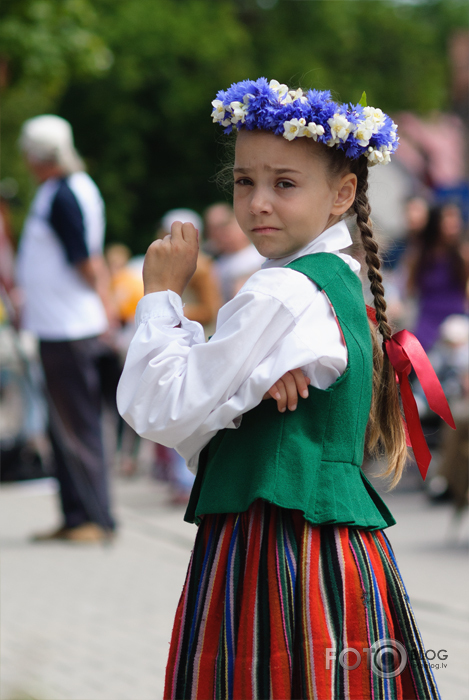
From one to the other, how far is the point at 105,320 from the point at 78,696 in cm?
283

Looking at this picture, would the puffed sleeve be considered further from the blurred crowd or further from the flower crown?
the blurred crowd

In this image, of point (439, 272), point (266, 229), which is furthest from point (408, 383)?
point (439, 272)

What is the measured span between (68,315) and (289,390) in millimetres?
3793

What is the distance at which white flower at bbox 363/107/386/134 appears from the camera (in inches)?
83.0

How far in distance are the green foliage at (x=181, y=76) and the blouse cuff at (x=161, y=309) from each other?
23.5 metres

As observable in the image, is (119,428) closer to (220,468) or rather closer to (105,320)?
(105,320)

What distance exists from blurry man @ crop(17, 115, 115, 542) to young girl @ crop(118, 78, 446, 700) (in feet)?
11.4

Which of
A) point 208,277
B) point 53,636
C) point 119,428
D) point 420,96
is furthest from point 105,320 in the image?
point 420,96

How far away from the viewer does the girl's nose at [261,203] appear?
2.02 metres

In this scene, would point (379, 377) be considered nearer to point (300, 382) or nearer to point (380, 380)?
point (380, 380)

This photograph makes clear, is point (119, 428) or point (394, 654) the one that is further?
point (119, 428)

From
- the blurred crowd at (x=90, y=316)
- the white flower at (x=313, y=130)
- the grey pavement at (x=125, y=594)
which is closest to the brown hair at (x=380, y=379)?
the white flower at (x=313, y=130)

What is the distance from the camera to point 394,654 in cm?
201

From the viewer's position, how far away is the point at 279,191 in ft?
6.70
